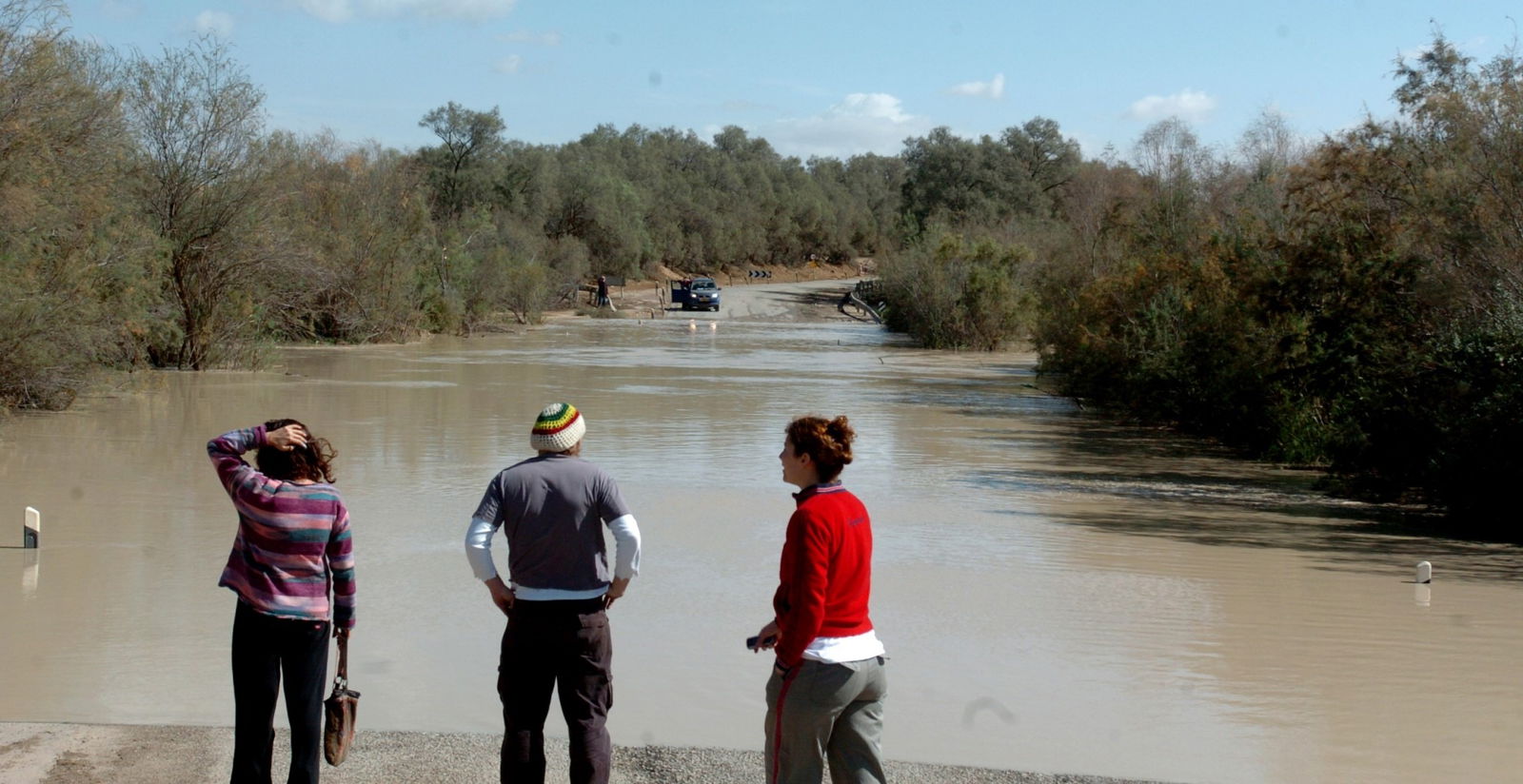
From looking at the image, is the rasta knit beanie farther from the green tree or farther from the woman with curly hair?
the green tree

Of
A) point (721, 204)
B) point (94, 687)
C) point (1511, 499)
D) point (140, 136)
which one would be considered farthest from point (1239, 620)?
point (721, 204)

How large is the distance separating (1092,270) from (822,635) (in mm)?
31698

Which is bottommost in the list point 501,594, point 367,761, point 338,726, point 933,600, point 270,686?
point 933,600

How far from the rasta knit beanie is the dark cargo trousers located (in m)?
1.20

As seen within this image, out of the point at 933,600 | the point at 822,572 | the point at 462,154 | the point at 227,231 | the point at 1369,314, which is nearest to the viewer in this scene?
the point at 822,572

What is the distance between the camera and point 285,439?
5.25 meters

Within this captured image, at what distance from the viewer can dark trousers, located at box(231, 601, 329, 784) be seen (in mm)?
5250

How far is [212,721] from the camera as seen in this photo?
725 cm

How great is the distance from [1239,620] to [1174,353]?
1498cm

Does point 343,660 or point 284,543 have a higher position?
Answer: point 284,543

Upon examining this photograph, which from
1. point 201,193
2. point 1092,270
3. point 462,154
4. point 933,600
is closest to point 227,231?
point 201,193

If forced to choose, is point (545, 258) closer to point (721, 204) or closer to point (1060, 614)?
point (721, 204)

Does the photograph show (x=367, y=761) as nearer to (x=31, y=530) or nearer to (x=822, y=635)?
(x=822, y=635)

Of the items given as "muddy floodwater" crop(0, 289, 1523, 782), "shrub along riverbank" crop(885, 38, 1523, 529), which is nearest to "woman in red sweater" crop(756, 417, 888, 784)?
"muddy floodwater" crop(0, 289, 1523, 782)
